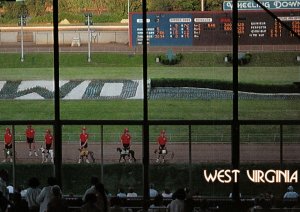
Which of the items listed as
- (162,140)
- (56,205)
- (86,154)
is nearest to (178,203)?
(56,205)

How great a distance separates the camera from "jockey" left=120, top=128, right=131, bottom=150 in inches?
591

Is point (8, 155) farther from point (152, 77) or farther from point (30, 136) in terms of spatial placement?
point (152, 77)

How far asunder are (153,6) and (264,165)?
3082 mm

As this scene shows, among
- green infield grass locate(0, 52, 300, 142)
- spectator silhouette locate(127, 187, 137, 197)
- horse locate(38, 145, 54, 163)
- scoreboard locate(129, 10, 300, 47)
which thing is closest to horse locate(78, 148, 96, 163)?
green infield grass locate(0, 52, 300, 142)

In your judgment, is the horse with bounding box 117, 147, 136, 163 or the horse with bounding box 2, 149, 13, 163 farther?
the horse with bounding box 2, 149, 13, 163

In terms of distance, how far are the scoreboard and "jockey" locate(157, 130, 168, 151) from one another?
1559mm

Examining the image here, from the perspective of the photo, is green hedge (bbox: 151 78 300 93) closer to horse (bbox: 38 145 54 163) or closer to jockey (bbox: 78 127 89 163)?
jockey (bbox: 78 127 89 163)

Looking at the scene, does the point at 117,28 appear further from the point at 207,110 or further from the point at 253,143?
the point at 253,143

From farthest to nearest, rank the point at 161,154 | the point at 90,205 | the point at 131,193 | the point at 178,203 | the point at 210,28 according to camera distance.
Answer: the point at 161,154 < the point at 210,28 < the point at 131,193 < the point at 178,203 < the point at 90,205

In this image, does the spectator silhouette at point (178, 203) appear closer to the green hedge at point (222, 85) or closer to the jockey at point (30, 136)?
the green hedge at point (222, 85)

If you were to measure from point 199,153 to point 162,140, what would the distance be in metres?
0.67

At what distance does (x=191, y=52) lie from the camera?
14.5 m

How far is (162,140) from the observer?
48.9 feet

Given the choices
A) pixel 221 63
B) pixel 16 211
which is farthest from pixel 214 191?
pixel 16 211
